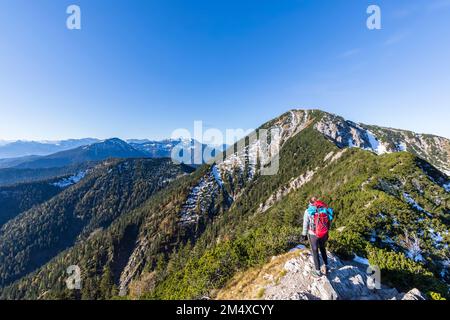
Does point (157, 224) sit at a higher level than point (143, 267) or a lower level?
higher

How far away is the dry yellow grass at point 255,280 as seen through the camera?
56.2 feet

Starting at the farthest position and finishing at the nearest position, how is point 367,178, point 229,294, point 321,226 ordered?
point 367,178 → point 229,294 → point 321,226

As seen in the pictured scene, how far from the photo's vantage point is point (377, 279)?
1733cm

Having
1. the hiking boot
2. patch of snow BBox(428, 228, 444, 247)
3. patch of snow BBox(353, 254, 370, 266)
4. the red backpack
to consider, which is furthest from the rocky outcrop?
patch of snow BBox(428, 228, 444, 247)

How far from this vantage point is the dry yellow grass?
1712cm

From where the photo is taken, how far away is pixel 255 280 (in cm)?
1877

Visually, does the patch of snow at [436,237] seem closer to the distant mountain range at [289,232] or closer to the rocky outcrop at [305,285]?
the distant mountain range at [289,232]

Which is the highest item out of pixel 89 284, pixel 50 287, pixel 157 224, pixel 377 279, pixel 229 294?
pixel 377 279

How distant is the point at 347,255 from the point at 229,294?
40.4 ft

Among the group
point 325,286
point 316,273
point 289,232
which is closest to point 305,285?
point 316,273

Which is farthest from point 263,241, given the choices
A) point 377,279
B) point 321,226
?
point 321,226

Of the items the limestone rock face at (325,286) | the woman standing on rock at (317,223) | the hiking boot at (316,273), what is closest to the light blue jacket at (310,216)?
the woman standing on rock at (317,223)
